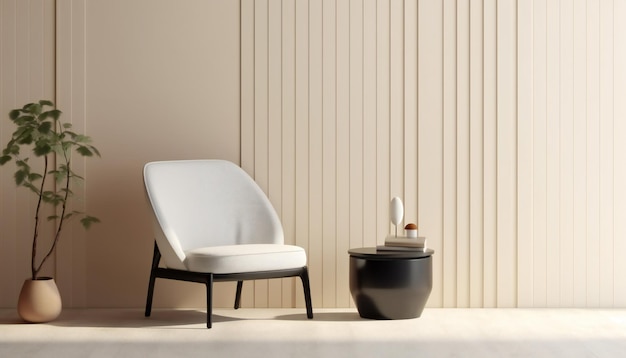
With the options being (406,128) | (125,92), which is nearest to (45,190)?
(125,92)

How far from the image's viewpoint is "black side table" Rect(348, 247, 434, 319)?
4.12 m

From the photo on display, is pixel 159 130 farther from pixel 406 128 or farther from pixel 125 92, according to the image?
pixel 406 128

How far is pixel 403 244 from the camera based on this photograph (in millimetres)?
4238

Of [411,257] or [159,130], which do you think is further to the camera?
[159,130]

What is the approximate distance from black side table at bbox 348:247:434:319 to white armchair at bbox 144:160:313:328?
0.27 metres

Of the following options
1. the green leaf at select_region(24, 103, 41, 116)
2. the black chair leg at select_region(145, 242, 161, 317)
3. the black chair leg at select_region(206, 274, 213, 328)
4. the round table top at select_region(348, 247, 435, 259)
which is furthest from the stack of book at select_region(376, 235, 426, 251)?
the green leaf at select_region(24, 103, 41, 116)

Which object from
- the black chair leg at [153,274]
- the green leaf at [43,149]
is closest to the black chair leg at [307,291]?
the black chair leg at [153,274]

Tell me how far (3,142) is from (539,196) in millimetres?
2927

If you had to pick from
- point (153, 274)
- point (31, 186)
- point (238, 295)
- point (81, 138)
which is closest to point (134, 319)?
point (153, 274)

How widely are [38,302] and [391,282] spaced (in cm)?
171

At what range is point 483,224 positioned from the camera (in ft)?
15.3

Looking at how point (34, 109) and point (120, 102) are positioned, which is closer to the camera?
point (34, 109)

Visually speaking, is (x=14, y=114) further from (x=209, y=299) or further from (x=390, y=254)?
(x=390, y=254)

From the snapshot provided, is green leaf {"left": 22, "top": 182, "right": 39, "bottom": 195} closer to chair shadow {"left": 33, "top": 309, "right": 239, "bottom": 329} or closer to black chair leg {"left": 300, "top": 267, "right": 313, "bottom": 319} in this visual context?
chair shadow {"left": 33, "top": 309, "right": 239, "bottom": 329}
